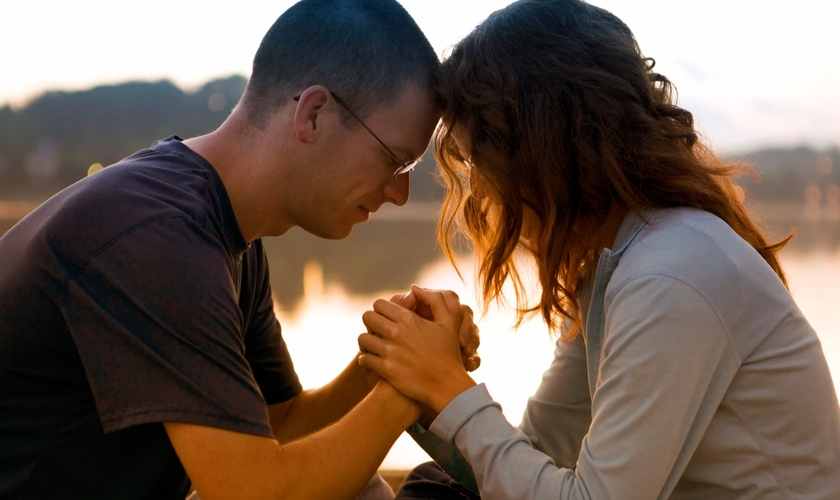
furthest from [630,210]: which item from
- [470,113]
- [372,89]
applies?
[372,89]

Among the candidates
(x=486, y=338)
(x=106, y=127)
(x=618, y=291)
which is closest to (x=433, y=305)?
(x=618, y=291)

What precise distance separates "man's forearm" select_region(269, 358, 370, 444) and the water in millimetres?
697

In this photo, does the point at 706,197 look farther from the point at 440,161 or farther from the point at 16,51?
the point at 16,51

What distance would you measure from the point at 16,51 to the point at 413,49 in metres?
2.61

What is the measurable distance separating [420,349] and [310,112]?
0.41 m

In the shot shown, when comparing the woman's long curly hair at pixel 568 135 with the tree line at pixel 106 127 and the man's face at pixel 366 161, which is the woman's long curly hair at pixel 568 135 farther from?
the tree line at pixel 106 127

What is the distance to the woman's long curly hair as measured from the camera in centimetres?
110

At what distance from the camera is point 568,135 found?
1.12 meters

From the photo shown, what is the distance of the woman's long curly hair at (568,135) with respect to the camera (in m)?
1.10

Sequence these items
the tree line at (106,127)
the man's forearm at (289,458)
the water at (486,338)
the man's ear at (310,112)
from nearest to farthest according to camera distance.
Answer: the man's forearm at (289,458) → the man's ear at (310,112) → the water at (486,338) → the tree line at (106,127)

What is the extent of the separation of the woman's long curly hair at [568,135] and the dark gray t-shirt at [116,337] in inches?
16.9

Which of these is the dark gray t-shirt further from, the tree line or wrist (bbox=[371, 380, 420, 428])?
the tree line

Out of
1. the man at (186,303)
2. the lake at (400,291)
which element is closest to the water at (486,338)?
the lake at (400,291)

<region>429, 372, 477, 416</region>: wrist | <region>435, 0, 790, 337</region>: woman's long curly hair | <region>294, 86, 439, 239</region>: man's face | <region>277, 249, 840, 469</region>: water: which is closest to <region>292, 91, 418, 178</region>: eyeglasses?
<region>294, 86, 439, 239</region>: man's face
